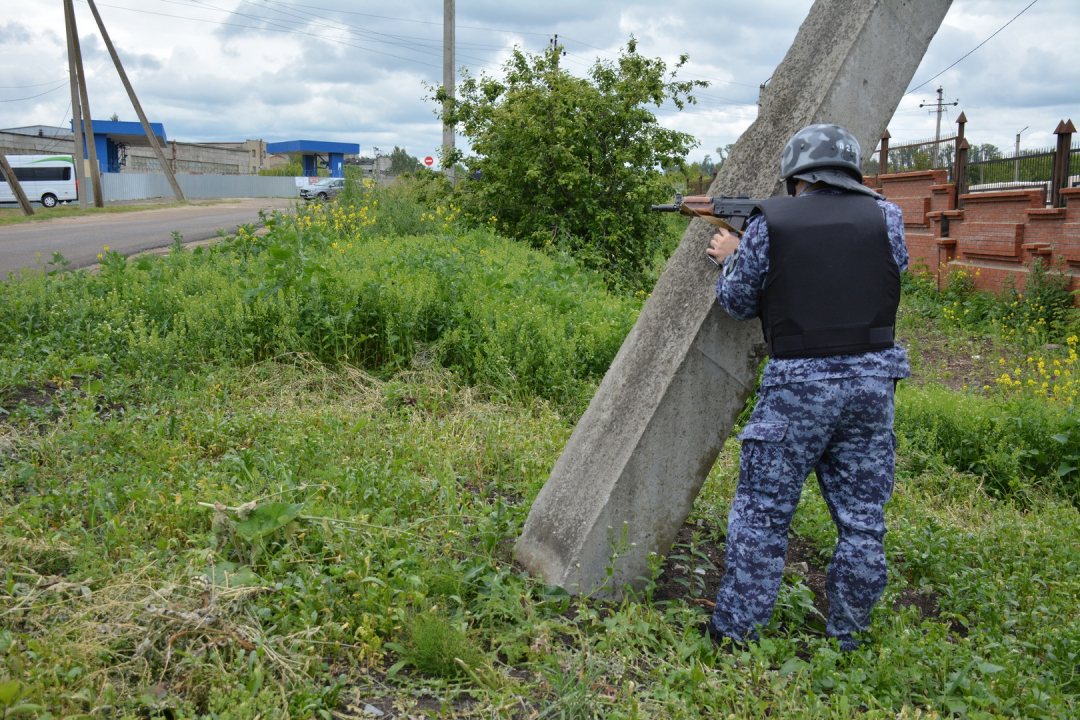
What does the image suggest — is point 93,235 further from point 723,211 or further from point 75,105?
point 723,211

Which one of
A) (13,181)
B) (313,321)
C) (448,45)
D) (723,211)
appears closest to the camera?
(723,211)

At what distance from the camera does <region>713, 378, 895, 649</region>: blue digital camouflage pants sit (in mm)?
2811

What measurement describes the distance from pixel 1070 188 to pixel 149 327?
36.4ft

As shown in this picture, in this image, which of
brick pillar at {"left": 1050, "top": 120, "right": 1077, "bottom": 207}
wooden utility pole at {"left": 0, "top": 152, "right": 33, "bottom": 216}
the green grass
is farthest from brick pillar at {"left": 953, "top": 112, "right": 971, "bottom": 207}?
wooden utility pole at {"left": 0, "top": 152, "right": 33, "bottom": 216}

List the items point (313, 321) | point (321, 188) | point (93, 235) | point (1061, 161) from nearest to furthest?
1. point (313, 321)
2. point (1061, 161)
3. point (93, 235)
4. point (321, 188)

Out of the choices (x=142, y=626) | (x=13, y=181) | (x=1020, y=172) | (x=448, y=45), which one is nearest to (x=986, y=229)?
(x=1020, y=172)

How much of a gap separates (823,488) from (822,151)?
1.25 meters

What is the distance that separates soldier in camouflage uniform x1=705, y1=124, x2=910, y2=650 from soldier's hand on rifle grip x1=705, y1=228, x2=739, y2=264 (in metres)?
0.01

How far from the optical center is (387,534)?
3.17 metres

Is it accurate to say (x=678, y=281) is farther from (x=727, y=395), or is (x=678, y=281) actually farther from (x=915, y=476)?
(x=915, y=476)

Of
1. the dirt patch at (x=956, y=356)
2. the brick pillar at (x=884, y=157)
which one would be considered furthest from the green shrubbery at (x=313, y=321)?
the brick pillar at (x=884, y=157)

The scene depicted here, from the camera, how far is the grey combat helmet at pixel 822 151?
2.85 metres

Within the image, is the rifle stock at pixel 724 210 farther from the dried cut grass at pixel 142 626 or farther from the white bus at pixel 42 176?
the white bus at pixel 42 176

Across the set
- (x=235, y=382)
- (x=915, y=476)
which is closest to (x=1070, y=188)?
(x=915, y=476)
